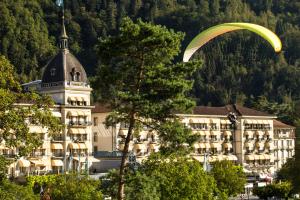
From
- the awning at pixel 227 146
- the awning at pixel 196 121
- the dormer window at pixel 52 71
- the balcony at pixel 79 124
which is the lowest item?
the awning at pixel 227 146

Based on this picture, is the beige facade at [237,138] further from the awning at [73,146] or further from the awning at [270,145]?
the awning at [73,146]

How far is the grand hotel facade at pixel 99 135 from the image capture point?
110562 millimetres

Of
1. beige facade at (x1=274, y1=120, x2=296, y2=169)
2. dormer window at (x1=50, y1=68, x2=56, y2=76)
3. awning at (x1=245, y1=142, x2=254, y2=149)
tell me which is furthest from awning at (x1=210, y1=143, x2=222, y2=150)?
dormer window at (x1=50, y1=68, x2=56, y2=76)

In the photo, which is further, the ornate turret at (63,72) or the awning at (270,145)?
the awning at (270,145)

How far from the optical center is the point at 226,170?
101 meters

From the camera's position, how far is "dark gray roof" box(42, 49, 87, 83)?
114 m

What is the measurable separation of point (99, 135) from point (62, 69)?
16.3 m

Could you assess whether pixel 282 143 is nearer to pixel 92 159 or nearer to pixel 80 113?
pixel 92 159

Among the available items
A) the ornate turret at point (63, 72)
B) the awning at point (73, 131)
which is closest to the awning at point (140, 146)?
the awning at point (73, 131)

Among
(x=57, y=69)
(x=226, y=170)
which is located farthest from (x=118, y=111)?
(x=57, y=69)

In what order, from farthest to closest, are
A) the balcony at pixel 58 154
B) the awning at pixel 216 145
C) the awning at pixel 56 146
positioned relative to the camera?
the awning at pixel 216 145 → the balcony at pixel 58 154 → the awning at pixel 56 146

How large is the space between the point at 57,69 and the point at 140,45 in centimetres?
6999

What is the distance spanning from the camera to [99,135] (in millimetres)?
127125

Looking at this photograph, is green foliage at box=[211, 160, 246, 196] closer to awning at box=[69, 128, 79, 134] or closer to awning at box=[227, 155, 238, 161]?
awning at box=[69, 128, 79, 134]
